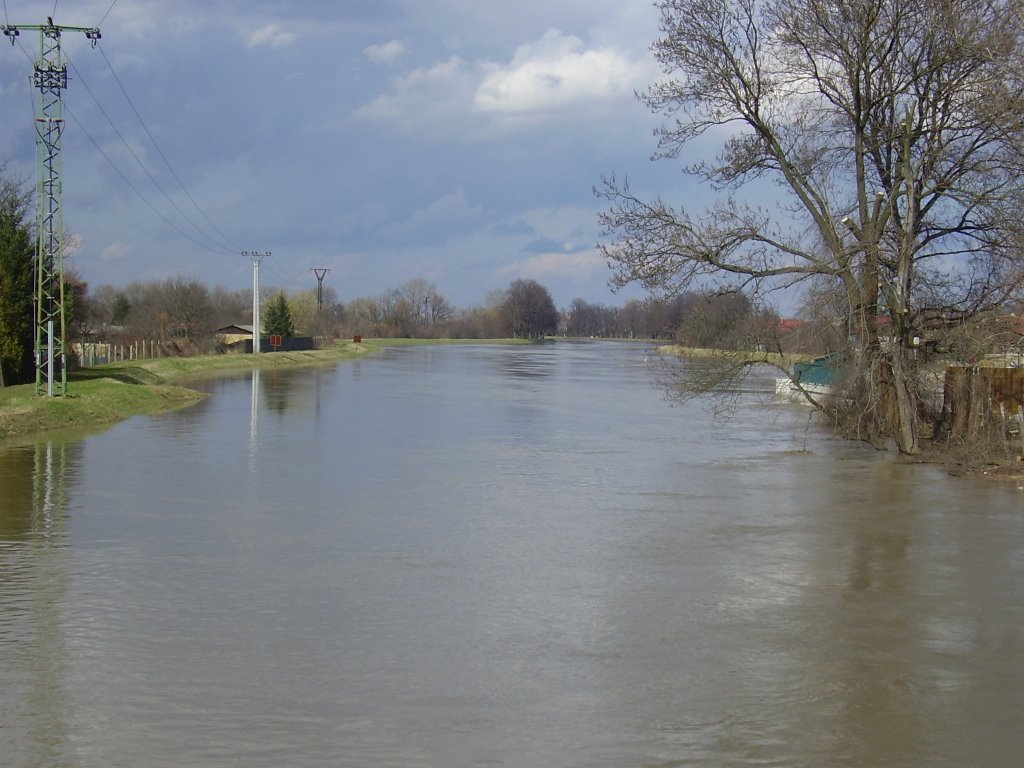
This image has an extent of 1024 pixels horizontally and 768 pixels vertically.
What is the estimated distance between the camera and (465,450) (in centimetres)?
2267

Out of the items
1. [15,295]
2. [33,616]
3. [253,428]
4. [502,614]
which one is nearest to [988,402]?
[502,614]

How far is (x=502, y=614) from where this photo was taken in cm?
972

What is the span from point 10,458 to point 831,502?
15.0 metres

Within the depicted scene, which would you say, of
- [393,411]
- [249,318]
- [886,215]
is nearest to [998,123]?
[886,215]

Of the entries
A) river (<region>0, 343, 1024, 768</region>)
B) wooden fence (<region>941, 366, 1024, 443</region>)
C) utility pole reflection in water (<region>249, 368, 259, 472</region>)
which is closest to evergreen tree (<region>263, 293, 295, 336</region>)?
utility pole reflection in water (<region>249, 368, 259, 472</region>)

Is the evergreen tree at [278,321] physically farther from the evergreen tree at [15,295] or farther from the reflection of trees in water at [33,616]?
the reflection of trees in water at [33,616]

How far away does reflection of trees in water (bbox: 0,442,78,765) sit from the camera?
6609mm

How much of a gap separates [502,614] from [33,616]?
413 cm

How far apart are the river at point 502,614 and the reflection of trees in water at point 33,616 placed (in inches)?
1.3

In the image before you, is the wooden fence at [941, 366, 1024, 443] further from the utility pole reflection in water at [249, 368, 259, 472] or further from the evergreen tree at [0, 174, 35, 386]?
the evergreen tree at [0, 174, 35, 386]

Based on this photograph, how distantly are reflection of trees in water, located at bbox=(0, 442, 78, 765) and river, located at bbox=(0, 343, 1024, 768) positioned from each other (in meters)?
0.03

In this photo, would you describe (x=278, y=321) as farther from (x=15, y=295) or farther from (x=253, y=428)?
(x=253, y=428)

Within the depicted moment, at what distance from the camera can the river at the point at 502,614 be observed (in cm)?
673

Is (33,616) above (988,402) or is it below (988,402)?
below
